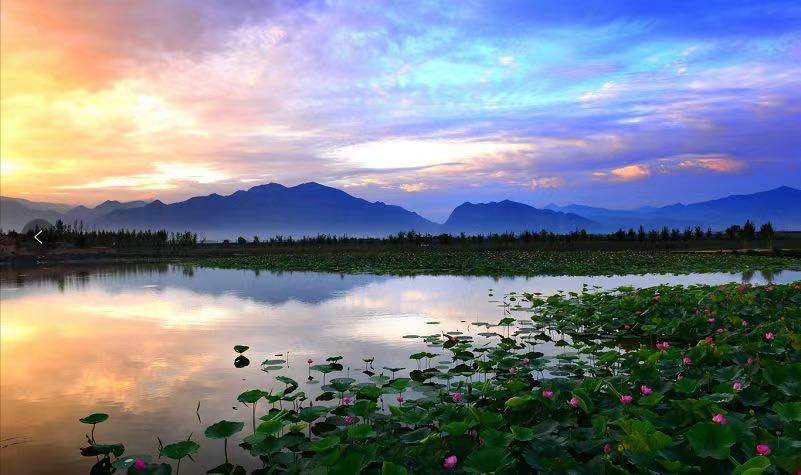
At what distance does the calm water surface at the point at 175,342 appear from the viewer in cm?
561

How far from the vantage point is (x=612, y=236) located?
58094 mm

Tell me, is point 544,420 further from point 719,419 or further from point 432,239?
point 432,239

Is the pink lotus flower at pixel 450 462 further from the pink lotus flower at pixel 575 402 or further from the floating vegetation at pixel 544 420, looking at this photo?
the pink lotus flower at pixel 575 402

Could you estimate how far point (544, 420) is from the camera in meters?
4.54

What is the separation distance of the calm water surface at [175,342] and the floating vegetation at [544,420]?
52 cm

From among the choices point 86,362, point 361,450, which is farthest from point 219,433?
point 86,362

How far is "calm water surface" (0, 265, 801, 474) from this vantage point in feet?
18.4

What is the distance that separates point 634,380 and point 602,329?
550 centimetres

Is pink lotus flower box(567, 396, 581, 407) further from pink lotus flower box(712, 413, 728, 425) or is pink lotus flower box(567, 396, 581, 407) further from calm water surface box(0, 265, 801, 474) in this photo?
calm water surface box(0, 265, 801, 474)

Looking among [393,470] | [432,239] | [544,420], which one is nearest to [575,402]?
[544,420]

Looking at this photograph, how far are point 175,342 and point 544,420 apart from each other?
25.7 feet

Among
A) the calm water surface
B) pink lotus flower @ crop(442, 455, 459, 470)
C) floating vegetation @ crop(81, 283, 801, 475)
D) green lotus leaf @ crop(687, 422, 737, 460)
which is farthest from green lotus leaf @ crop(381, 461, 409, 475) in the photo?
the calm water surface

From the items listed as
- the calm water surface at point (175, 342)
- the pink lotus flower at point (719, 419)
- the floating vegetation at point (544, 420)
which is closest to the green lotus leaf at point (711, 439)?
the floating vegetation at point (544, 420)

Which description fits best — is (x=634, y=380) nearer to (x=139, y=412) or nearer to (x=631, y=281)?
(x=139, y=412)
